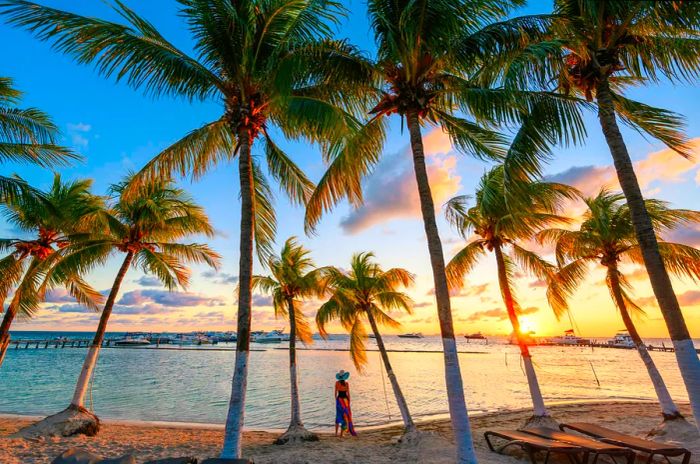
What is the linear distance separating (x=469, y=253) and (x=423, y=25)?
8.98 m

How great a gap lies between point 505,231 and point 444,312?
707cm

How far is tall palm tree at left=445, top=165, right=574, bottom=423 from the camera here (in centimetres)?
1062

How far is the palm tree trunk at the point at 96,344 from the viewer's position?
1179cm

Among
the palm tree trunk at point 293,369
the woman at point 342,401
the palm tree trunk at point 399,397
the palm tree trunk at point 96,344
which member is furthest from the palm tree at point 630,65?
the palm tree trunk at point 96,344

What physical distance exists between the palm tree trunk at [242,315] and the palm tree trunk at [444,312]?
11.6 feet

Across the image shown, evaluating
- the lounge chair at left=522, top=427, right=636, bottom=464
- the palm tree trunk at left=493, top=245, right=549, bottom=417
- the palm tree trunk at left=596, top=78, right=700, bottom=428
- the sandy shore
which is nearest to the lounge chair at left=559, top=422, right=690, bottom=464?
the lounge chair at left=522, top=427, right=636, bottom=464

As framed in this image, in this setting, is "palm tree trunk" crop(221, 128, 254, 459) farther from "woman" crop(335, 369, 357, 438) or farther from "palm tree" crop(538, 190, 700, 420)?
"palm tree" crop(538, 190, 700, 420)

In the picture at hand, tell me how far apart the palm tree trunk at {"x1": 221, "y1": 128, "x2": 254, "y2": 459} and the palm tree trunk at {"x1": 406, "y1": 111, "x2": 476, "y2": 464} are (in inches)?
139

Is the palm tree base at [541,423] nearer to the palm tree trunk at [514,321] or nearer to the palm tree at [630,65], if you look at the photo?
the palm tree trunk at [514,321]

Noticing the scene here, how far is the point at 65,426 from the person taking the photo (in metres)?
11.0

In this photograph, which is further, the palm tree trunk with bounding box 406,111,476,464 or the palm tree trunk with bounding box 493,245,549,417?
the palm tree trunk with bounding box 493,245,549,417

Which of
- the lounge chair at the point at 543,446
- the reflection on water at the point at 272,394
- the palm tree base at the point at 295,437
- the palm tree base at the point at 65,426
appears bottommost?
the reflection on water at the point at 272,394

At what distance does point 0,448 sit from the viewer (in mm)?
8875

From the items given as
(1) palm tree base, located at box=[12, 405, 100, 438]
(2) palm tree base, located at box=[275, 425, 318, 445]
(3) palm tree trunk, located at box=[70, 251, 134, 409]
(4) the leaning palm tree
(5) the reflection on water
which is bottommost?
(5) the reflection on water
